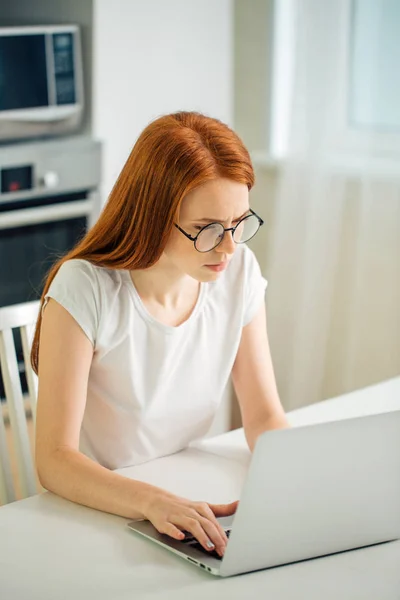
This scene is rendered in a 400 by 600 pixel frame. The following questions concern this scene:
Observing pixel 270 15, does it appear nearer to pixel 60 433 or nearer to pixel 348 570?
pixel 60 433

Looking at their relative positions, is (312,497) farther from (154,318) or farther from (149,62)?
(149,62)

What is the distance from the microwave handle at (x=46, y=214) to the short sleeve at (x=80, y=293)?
1.23 meters

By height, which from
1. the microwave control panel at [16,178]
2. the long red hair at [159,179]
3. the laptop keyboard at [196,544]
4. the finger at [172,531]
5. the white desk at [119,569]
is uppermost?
the long red hair at [159,179]

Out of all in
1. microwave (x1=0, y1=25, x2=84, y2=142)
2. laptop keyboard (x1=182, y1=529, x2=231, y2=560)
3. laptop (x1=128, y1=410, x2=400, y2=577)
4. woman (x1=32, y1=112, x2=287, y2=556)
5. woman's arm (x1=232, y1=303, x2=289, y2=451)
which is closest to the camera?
laptop (x1=128, y1=410, x2=400, y2=577)

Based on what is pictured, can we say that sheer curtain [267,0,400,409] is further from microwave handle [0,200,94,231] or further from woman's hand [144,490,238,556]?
woman's hand [144,490,238,556]

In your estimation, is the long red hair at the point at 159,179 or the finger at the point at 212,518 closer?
the finger at the point at 212,518

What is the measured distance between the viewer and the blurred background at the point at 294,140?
2705mm

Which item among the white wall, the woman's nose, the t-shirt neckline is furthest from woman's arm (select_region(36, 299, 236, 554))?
the white wall

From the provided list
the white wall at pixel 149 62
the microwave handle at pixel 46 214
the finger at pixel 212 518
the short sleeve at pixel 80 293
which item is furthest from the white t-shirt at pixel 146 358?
the white wall at pixel 149 62

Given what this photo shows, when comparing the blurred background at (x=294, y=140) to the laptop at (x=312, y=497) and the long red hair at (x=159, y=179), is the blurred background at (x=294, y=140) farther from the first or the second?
the laptop at (x=312, y=497)

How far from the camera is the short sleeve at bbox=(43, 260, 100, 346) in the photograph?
4.52 feet

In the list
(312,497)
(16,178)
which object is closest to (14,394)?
(312,497)

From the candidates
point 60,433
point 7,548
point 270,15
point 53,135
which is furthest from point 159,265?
point 270,15

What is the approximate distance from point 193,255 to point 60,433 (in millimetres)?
317
